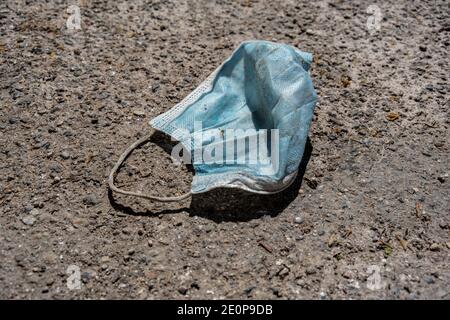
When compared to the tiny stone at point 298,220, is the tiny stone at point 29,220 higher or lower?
higher

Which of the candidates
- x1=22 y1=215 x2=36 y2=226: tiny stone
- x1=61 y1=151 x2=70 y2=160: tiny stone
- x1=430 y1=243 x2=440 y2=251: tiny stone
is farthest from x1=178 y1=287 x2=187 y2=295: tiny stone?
x1=430 y1=243 x2=440 y2=251: tiny stone

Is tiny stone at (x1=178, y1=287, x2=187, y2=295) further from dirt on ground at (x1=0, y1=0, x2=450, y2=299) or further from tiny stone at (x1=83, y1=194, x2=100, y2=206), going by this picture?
tiny stone at (x1=83, y1=194, x2=100, y2=206)

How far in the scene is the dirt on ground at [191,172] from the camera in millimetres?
2188

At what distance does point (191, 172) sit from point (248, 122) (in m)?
0.38

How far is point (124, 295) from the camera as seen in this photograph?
212 cm

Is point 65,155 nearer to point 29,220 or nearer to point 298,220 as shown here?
point 29,220

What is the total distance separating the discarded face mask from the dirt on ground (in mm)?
97

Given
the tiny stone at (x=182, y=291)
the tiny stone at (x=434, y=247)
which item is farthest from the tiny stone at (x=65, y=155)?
the tiny stone at (x=434, y=247)

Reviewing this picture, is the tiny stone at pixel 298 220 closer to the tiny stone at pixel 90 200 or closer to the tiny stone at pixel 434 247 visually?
the tiny stone at pixel 434 247

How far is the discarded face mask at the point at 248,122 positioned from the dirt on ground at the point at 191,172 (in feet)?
0.32

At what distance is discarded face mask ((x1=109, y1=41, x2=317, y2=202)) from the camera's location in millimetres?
2391

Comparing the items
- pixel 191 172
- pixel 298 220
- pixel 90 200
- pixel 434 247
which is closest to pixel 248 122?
pixel 191 172

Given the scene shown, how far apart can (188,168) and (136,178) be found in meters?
0.24
